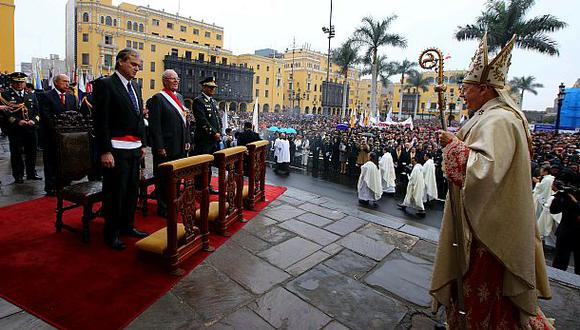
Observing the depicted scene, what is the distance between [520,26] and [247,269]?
21.9 meters

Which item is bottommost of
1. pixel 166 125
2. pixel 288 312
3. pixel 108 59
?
pixel 288 312

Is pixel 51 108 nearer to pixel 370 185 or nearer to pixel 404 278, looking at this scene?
pixel 404 278

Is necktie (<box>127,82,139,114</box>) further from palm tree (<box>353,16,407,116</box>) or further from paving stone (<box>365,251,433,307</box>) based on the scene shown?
palm tree (<box>353,16,407,116</box>)

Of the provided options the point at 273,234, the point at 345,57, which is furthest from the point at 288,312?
the point at 345,57

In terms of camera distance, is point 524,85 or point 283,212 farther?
point 524,85

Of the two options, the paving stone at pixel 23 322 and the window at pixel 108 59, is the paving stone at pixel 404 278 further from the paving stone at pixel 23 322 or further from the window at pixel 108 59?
the window at pixel 108 59

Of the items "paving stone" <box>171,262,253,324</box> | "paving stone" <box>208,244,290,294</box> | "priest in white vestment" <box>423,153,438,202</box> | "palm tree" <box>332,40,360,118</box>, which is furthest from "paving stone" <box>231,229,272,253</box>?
"palm tree" <box>332,40,360,118</box>

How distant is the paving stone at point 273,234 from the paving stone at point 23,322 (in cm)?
226

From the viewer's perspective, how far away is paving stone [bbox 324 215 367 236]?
448 cm

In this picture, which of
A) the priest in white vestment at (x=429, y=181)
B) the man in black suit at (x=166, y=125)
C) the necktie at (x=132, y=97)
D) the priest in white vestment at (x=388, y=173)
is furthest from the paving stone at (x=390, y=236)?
the priest in white vestment at (x=388, y=173)

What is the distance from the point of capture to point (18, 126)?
5.67 metres

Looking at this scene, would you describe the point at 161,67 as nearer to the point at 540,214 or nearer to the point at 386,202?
the point at 386,202

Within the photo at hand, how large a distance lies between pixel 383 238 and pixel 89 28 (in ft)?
172

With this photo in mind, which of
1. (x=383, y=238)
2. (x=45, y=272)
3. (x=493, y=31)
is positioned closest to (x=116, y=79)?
(x=45, y=272)
